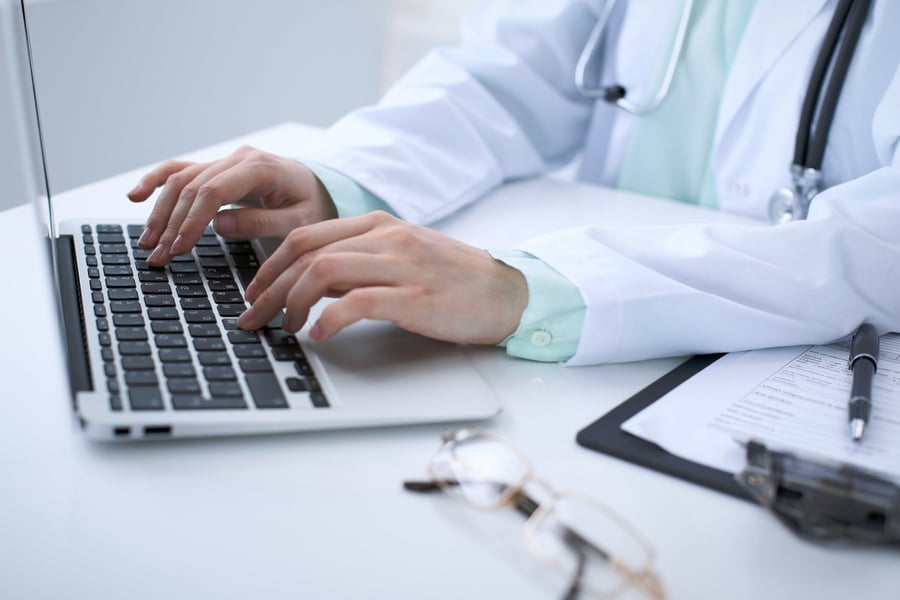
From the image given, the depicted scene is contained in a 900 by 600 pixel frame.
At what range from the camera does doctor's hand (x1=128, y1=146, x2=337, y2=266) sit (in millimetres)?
765

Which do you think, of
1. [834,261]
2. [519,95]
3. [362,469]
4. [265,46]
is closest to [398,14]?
[265,46]

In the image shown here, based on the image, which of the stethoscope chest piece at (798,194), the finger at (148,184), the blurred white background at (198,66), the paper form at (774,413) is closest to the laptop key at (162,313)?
the finger at (148,184)

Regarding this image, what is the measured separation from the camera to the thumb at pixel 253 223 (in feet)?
2.60

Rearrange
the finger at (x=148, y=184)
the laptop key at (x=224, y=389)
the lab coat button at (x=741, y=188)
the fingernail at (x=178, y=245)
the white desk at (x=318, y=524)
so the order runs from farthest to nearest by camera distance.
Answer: the lab coat button at (x=741, y=188)
the finger at (x=148, y=184)
the fingernail at (x=178, y=245)
the laptop key at (x=224, y=389)
the white desk at (x=318, y=524)

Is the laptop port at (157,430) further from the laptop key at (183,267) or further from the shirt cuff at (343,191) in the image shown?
the shirt cuff at (343,191)

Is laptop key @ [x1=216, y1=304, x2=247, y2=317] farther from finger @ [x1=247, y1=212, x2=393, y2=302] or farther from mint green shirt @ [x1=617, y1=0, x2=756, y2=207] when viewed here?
mint green shirt @ [x1=617, y1=0, x2=756, y2=207]

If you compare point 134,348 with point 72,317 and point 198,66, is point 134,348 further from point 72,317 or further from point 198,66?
point 198,66

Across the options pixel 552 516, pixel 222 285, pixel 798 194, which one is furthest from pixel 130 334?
pixel 798 194

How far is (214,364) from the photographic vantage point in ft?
1.93

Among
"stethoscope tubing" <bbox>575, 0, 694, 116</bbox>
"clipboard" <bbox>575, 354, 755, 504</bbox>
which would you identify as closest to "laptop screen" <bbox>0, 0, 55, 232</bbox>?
"clipboard" <bbox>575, 354, 755, 504</bbox>

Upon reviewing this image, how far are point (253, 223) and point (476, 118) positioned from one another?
431 mm

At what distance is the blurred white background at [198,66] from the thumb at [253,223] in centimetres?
81

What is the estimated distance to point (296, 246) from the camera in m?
0.67

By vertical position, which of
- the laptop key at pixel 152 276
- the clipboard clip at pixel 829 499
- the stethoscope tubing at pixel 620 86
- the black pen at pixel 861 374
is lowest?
the clipboard clip at pixel 829 499
